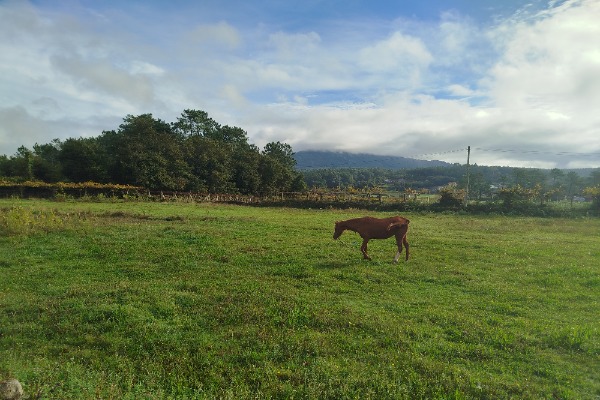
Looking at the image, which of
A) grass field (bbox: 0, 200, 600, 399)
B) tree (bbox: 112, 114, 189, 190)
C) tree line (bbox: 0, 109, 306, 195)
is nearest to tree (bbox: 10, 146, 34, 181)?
tree line (bbox: 0, 109, 306, 195)

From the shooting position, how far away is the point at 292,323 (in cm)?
791

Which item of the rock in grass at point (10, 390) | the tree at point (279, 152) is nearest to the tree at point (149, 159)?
the tree at point (279, 152)

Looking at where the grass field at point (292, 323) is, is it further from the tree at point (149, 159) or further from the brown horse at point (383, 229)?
the tree at point (149, 159)

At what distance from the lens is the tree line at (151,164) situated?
5197 centimetres

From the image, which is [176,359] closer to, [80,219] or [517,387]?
[517,387]

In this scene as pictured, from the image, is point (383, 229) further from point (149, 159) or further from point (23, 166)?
point (23, 166)

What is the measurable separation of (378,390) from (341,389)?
58cm

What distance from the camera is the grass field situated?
18.7 feet

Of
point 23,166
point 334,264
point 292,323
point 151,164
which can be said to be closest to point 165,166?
point 151,164

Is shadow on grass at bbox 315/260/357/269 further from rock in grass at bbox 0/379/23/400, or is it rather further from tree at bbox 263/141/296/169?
tree at bbox 263/141/296/169

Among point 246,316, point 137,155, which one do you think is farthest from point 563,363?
point 137,155

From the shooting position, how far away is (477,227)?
87.9 ft

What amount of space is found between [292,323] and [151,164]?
49825 millimetres

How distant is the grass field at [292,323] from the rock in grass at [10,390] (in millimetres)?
680
